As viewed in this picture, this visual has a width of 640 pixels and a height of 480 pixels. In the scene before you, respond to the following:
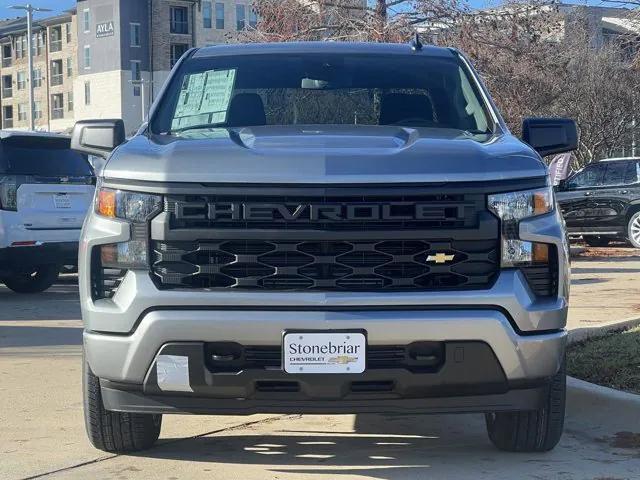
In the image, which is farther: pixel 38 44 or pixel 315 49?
pixel 38 44

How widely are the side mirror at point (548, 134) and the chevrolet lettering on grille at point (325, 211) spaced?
1483mm

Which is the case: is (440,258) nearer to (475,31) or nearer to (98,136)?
(98,136)

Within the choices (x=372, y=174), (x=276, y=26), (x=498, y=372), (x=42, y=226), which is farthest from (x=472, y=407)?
(x=276, y=26)

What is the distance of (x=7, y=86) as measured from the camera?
101562mm

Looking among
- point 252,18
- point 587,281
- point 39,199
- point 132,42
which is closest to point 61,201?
point 39,199

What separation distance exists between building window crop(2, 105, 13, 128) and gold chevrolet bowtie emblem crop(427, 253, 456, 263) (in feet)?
328

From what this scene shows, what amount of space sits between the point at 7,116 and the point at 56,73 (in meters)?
8.41

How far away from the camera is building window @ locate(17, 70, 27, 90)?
324ft

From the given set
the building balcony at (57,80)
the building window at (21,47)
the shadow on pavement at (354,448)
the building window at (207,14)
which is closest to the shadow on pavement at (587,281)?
the shadow on pavement at (354,448)

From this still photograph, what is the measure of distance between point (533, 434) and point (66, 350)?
4.76m

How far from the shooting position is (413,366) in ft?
15.3

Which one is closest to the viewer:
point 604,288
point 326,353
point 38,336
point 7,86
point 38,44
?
point 326,353

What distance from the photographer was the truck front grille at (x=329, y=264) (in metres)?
4.68

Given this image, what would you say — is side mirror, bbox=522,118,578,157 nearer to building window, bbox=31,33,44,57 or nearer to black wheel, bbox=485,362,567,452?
black wheel, bbox=485,362,567,452
